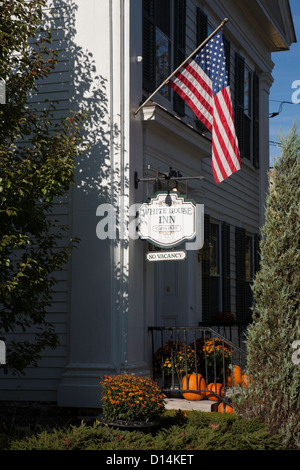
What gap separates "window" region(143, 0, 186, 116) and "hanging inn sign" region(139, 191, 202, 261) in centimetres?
212

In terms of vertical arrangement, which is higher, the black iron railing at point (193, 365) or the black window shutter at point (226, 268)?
the black window shutter at point (226, 268)

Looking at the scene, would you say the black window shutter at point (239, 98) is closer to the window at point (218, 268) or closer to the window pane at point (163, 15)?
the window at point (218, 268)

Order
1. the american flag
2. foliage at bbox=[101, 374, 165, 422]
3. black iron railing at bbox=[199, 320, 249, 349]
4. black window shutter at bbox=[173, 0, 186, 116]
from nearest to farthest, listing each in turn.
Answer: foliage at bbox=[101, 374, 165, 422] → the american flag → black window shutter at bbox=[173, 0, 186, 116] → black iron railing at bbox=[199, 320, 249, 349]

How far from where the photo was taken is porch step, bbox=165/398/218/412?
32.4 ft

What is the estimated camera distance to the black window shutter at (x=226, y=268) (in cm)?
1424

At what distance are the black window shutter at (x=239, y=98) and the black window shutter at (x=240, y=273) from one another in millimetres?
1860

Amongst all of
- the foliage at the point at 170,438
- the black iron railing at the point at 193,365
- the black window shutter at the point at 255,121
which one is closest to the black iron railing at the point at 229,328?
the black iron railing at the point at 193,365

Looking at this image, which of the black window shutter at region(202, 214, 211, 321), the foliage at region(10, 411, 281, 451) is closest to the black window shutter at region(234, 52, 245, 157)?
the black window shutter at region(202, 214, 211, 321)

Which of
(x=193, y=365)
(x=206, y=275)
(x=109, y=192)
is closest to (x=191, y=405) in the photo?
(x=193, y=365)

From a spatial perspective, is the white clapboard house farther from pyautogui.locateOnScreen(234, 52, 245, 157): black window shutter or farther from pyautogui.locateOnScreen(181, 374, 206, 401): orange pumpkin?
pyautogui.locateOnScreen(234, 52, 245, 157): black window shutter

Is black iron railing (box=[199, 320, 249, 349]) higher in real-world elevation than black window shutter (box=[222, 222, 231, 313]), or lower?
lower

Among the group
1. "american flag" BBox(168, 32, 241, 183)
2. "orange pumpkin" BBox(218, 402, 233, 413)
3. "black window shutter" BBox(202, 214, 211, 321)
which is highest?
"american flag" BBox(168, 32, 241, 183)

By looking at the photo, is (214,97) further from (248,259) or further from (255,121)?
(255,121)

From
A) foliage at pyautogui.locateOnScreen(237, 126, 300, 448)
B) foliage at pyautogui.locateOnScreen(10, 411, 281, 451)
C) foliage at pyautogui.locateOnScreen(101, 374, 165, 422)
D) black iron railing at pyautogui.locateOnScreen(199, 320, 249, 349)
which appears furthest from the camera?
black iron railing at pyautogui.locateOnScreen(199, 320, 249, 349)
